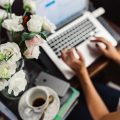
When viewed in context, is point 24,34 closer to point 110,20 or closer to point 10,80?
point 10,80

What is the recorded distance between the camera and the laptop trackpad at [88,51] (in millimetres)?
1237

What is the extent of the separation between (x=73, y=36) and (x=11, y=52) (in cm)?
54

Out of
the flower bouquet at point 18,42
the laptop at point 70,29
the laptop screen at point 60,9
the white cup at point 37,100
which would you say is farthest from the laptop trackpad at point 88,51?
the flower bouquet at point 18,42

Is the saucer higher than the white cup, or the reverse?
the white cup

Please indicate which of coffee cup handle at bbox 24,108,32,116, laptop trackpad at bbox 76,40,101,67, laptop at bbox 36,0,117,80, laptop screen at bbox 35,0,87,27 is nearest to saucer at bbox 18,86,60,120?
coffee cup handle at bbox 24,108,32,116

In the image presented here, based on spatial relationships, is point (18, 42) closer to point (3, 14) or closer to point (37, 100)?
point (3, 14)

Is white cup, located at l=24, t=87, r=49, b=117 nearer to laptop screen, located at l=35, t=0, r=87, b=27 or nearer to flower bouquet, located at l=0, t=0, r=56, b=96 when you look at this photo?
flower bouquet, located at l=0, t=0, r=56, b=96

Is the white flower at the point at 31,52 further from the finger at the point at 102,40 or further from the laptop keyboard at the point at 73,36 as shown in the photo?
the finger at the point at 102,40

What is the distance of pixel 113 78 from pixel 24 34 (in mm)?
1202

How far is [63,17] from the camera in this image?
1.36 metres

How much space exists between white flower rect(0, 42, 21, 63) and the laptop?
1.21ft

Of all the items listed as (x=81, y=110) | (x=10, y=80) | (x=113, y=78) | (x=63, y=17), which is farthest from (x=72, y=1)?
(x=113, y=78)

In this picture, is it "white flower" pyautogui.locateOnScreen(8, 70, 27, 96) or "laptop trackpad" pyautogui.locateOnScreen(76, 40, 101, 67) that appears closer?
"white flower" pyautogui.locateOnScreen(8, 70, 27, 96)

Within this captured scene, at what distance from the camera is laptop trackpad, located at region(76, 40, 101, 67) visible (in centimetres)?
124
